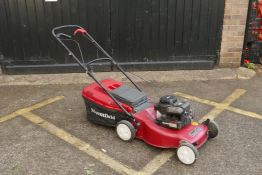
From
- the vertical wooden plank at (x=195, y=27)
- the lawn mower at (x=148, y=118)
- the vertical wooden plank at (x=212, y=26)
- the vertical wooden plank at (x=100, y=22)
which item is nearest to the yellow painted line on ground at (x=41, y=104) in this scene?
the lawn mower at (x=148, y=118)

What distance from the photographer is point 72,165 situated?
414cm

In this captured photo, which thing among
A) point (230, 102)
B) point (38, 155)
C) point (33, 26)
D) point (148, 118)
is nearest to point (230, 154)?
point (148, 118)

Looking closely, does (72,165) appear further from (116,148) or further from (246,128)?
(246,128)

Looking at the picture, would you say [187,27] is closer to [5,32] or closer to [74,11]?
[74,11]

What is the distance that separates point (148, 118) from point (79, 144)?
1039mm

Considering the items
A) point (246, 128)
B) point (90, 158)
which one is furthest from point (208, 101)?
point (90, 158)

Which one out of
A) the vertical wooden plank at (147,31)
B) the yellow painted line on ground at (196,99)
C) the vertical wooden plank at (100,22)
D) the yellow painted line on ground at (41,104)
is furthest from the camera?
the vertical wooden plank at (147,31)

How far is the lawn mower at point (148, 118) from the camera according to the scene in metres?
4.15

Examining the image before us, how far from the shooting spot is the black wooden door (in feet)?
22.5

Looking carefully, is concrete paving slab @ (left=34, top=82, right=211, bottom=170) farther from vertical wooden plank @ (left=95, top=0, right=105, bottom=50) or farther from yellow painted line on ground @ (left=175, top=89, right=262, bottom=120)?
vertical wooden plank @ (left=95, top=0, right=105, bottom=50)

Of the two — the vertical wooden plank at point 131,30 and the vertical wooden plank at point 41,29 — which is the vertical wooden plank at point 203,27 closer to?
the vertical wooden plank at point 131,30

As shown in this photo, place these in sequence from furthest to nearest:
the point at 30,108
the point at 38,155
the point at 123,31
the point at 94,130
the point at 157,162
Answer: the point at 123,31
the point at 30,108
the point at 94,130
the point at 38,155
the point at 157,162

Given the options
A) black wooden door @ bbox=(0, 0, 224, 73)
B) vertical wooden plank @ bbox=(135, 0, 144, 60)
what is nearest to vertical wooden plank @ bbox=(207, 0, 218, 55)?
black wooden door @ bbox=(0, 0, 224, 73)

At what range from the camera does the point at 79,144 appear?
182 inches
